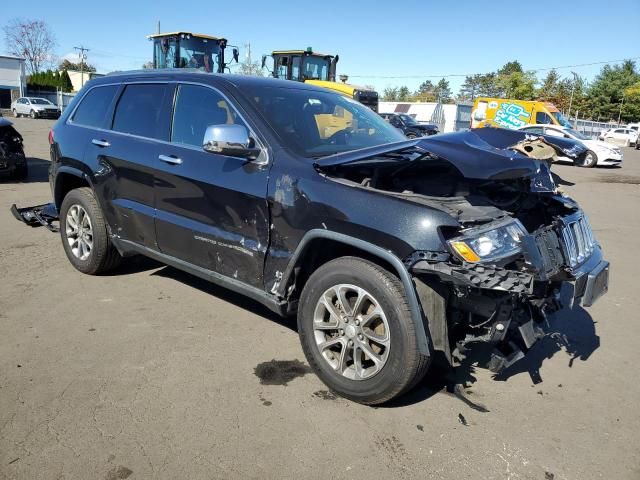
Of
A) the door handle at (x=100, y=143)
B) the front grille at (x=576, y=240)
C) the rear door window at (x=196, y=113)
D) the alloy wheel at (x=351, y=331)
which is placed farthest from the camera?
the door handle at (x=100, y=143)

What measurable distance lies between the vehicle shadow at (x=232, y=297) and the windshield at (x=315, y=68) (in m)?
14.5

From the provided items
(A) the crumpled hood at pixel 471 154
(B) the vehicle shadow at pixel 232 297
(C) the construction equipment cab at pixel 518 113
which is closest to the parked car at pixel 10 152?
(B) the vehicle shadow at pixel 232 297

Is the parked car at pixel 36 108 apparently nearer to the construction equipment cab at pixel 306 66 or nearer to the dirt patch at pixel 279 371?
the construction equipment cab at pixel 306 66

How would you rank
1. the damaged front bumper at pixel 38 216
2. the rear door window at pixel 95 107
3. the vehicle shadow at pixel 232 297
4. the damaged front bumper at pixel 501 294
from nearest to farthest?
the damaged front bumper at pixel 501 294, the vehicle shadow at pixel 232 297, the rear door window at pixel 95 107, the damaged front bumper at pixel 38 216

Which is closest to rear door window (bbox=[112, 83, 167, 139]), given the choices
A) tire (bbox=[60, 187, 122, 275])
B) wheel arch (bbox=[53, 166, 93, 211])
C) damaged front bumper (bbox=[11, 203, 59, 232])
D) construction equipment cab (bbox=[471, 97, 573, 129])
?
wheel arch (bbox=[53, 166, 93, 211])

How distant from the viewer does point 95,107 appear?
4.97 meters

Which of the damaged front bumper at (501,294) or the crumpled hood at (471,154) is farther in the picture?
the crumpled hood at (471,154)

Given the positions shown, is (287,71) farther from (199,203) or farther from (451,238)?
(451,238)

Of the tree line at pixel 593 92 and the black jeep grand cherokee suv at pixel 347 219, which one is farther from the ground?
the tree line at pixel 593 92

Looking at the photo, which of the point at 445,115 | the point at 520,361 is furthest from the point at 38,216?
the point at 445,115

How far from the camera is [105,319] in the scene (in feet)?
13.9

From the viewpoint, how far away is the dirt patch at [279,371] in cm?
342

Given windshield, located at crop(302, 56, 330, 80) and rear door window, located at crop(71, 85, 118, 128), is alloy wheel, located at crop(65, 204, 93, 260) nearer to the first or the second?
rear door window, located at crop(71, 85, 118, 128)

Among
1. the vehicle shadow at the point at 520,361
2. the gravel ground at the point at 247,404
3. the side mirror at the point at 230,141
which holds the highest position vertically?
the side mirror at the point at 230,141
